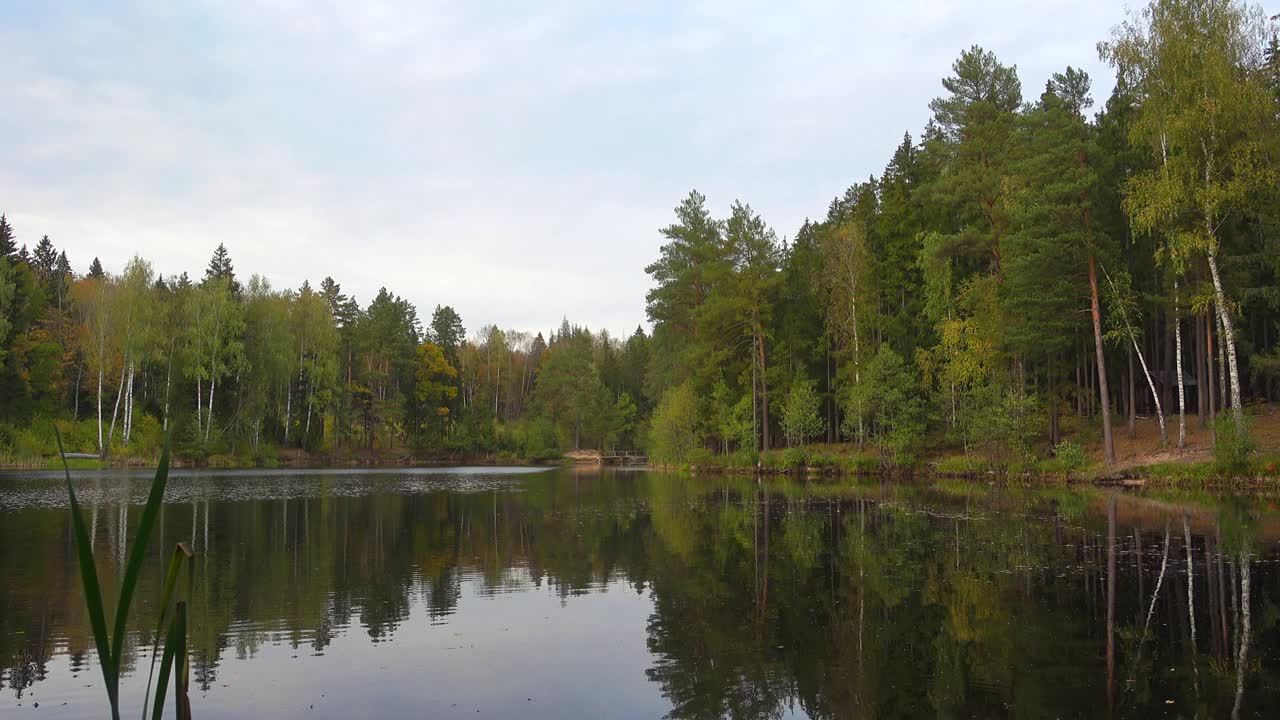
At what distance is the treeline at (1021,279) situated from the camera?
29438 millimetres

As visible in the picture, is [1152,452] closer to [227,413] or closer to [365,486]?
[365,486]

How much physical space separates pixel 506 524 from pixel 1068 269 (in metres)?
27.8

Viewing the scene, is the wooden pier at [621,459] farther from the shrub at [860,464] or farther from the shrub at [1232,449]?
the shrub at [1232,449]

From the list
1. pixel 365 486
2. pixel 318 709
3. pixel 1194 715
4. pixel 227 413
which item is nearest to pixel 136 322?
pixel 227 413

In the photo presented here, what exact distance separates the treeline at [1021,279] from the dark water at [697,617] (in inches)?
483

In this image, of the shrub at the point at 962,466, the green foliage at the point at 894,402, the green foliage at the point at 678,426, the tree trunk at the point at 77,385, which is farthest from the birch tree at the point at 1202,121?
the tree trunk at the point at 77,385

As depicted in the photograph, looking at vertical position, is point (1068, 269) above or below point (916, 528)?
above

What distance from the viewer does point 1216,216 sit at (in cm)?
3002

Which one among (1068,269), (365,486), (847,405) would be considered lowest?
(365,486)

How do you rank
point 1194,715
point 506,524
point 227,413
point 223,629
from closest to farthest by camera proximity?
point 1194,715 → point 223,629 → point 506,524 → point 227,413

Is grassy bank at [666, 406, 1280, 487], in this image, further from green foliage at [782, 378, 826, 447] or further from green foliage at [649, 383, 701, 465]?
green foliage at [649, 383, 701, 465]

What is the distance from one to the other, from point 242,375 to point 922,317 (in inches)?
2094

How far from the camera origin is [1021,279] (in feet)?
120

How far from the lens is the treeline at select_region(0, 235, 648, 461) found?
60.4 m
